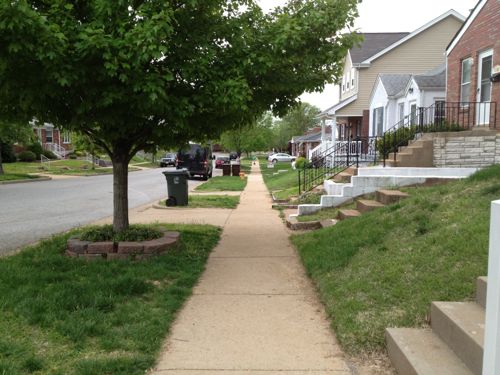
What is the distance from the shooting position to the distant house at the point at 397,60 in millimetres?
27797

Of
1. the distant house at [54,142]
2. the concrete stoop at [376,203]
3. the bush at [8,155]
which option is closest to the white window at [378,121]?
the concrete stoop at [376,203]

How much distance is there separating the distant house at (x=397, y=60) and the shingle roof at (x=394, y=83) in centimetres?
409

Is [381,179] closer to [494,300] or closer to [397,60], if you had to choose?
[494,300]

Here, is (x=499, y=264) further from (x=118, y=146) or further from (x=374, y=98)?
(x=374, y=98)

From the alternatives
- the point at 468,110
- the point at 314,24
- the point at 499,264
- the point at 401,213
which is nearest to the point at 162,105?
the point at 314,24

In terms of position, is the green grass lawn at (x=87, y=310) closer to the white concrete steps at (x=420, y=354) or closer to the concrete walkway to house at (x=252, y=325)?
the concrete walkway to house at (x=252, y=325)

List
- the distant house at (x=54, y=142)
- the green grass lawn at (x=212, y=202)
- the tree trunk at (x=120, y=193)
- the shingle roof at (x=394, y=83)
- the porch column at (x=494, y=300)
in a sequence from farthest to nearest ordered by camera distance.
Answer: the distant house at (x=54, y=142), the shingle roof at (x=394, y=83), the green grass lawn at (x=212, y=202), the tree trunk at (x=120, y=193), the porch column at (x=494, y=300)

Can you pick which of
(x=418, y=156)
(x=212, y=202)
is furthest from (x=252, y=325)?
(x=212, y=202)

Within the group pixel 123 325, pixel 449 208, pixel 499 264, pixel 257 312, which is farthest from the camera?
pixel 449 208

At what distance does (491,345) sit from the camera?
245 centimetres

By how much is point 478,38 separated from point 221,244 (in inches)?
395

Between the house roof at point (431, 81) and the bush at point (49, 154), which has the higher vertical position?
the house roof at point (431, 81)

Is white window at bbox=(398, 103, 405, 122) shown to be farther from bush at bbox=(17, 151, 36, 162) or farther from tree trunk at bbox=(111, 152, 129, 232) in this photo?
bush at bbox=(17, 151, 36, 162)

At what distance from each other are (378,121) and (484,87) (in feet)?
34.7
